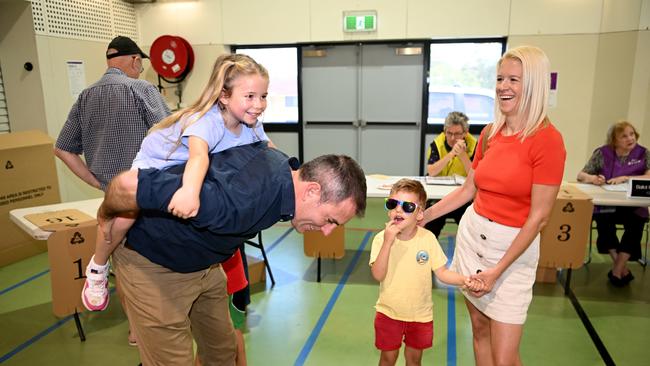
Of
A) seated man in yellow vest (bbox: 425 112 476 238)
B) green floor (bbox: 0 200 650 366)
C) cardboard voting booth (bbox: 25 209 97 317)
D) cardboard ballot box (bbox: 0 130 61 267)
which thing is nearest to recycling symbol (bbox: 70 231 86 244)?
cardboard voting booth (bbox: 25 209 97 317)

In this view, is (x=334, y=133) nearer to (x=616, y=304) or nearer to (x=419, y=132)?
(x=419, y=132)

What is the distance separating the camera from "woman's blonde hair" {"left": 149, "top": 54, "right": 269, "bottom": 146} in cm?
177

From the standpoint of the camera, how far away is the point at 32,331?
3.46 m

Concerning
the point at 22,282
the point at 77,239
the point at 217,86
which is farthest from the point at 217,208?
the point at 22,282

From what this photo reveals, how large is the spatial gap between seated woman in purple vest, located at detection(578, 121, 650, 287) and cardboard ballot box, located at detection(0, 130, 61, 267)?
558 centimetres

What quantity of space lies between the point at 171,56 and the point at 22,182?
2.97 metres

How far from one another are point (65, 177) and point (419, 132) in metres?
4.85

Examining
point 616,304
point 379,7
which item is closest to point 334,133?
point 379,7

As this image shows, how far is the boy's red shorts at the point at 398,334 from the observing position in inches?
91.0

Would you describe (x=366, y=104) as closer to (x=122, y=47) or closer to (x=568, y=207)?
(x=568, y=207)

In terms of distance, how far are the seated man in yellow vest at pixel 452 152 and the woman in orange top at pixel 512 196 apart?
6.83 feet

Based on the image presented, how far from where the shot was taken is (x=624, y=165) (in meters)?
4.17

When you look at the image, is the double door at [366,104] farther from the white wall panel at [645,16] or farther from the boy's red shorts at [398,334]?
the boy's red shorts at [398,334]

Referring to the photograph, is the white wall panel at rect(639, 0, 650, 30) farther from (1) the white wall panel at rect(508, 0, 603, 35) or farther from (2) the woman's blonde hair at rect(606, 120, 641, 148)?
(2) the woman's blonde hair at rect(606, 120, 641, 148)
